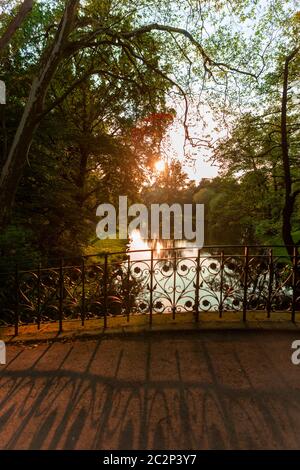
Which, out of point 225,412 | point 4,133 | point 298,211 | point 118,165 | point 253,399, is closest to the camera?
point 225,412

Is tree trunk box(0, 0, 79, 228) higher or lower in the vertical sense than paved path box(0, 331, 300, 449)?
higher

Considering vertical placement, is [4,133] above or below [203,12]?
below

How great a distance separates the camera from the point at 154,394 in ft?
11.8

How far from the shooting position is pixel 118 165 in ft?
53.0

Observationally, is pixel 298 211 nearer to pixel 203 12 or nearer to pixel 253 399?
pixel 203 12

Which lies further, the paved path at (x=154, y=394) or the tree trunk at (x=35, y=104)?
the tree trunk at (x=35, y=104)

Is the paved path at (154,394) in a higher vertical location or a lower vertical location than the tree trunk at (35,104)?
lower

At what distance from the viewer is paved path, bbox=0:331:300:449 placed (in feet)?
9.59

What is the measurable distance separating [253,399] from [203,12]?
932 centimetres

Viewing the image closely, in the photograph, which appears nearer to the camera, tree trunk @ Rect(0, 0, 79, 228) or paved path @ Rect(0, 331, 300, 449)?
paved path @ Rect(0, 331, 300, 449)

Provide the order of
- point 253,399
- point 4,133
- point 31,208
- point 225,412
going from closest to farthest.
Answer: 1. point 225,412
2. point 253,399
3. point 4,133
4. point 31,208

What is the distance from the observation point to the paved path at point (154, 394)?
2.92 m

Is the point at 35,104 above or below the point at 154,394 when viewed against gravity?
above

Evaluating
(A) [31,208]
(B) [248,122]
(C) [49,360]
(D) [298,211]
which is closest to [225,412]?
(C) [49,360]
